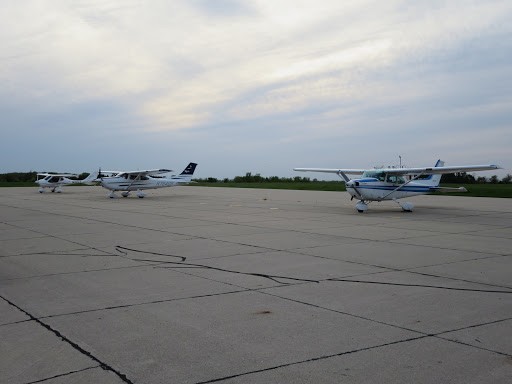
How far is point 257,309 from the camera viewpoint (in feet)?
22.1

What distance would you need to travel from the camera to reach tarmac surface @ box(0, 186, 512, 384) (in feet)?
15.6

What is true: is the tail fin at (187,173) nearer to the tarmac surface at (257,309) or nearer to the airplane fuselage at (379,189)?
the airplane fuselage at (379,189)

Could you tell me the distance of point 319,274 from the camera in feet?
29.7

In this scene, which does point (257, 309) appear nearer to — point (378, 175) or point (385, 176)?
point (378, 175)

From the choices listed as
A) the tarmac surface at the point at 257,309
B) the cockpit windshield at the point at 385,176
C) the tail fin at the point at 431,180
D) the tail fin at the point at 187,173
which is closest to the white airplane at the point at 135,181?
the tail fin at the point at 187,173

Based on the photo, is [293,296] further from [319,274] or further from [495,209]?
[495,209]

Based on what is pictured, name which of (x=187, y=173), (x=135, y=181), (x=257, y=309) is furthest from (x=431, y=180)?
(x=187, y=173)

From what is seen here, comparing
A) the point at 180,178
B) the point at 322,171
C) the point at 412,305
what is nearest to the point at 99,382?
the point at 412,305

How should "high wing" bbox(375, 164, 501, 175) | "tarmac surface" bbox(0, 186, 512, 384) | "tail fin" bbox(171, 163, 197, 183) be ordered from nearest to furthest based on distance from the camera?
"tarmac surface" bbox(0, 186, 512, 384) → "high wing" bbox(375, 164, 501, 175) → "tail fin" bbox(171, 163, 197, 183)

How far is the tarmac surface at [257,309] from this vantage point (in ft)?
15.6

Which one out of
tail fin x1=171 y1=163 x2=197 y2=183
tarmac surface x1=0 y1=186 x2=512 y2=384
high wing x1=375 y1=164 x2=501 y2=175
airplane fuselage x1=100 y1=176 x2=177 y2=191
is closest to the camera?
tarmac surface x1=0 y1=186 x2=512 y2=384

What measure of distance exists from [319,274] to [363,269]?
0.95m

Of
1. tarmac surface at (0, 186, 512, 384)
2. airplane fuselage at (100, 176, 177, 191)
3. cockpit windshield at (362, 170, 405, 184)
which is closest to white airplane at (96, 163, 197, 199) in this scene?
airplane fuselage at (100, 176, 177, 191)

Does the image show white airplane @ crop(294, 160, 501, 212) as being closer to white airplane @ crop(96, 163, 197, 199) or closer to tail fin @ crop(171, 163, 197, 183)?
white airplane @ crop(96, 163, 197, 199)
